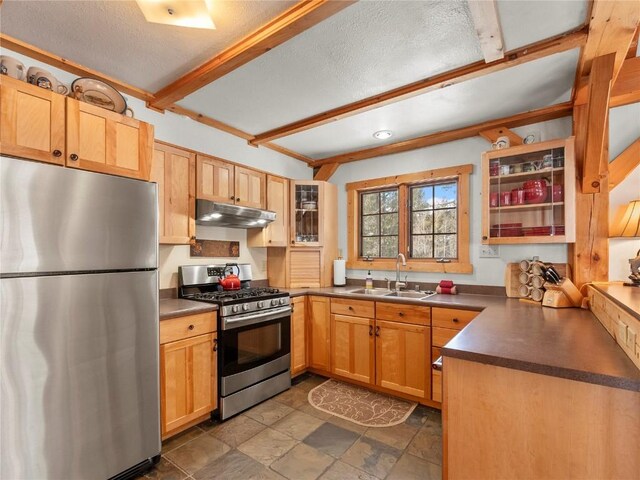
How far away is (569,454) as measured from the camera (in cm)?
113

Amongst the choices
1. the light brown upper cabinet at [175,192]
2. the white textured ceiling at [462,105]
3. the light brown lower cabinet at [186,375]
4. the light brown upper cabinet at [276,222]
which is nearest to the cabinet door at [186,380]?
the light brown lower cabinet at [186,375]

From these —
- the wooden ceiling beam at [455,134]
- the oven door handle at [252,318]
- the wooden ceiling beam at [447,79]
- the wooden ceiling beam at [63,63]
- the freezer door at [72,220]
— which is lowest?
the oven door handle at [252,318]

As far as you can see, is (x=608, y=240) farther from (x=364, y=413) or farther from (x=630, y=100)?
(x=364, y=413)

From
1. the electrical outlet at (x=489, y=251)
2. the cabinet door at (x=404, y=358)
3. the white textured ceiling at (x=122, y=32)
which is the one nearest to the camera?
the white textured ceiling at (x=122, y=32)

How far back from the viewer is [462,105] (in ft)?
8.38

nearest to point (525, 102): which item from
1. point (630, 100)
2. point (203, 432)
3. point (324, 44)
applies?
point (630, 100)

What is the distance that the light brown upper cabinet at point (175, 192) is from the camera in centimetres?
250

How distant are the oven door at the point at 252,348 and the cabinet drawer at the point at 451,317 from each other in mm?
1297

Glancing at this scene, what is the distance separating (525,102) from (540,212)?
2.86 feet

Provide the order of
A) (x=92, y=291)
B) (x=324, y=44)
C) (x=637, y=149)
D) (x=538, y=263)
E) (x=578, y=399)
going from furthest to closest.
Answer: (x=538, y=263), (x=637, y=149), (x=324, y=44), (x=92, y=291), (x=578, y=399)

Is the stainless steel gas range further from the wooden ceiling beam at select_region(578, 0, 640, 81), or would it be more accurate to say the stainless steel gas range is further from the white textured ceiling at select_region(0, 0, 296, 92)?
the wooden ceiling beam at select_region(578, 0, 640, 81)

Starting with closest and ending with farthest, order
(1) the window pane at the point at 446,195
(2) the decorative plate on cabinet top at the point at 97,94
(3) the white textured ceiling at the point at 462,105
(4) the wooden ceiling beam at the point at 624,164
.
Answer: (2) the decorative plate on cabinet top at the point at 97,94
(3) the white textured ceiling at the point at 462,105
(4) the wooden ceiling beam at the point at 624,164
(1) the window pane at the point at 446,195

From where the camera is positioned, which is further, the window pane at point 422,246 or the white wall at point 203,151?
the window pane at point 422,246

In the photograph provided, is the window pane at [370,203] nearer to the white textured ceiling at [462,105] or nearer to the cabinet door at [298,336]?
the white textured ceiling at [462,105]
